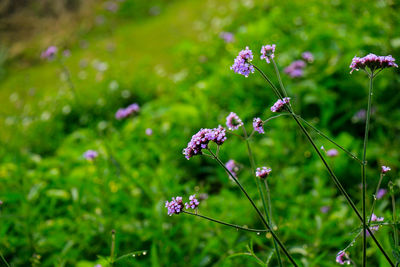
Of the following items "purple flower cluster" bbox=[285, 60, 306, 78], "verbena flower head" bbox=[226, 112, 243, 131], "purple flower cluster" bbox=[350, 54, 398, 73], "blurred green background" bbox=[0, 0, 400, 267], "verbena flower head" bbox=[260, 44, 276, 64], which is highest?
"verbena flower head" bbox=[260, 44, 276, 64]

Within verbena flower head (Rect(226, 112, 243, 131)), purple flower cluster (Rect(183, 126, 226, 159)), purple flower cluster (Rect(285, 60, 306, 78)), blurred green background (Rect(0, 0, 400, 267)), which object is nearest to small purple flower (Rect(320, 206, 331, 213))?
blurred green background (Rect(0, 0, 400, 267))

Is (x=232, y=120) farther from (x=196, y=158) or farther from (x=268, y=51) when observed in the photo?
(x=196, y=158)

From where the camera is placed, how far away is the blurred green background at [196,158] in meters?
2.35

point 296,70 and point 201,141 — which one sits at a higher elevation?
point 201,141

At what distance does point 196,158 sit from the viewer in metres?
3.25

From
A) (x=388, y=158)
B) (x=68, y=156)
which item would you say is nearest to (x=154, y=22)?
(x=68, y=156)

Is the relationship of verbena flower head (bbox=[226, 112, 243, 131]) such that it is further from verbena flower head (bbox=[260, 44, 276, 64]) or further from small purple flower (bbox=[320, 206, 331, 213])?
small purple flower (bbox=[320, 206, 331, 213])

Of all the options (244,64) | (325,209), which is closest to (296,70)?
(325,209)

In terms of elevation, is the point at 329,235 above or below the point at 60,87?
above

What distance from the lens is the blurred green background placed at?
2.35 metres

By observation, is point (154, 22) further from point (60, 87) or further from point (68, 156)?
point (68, 156)

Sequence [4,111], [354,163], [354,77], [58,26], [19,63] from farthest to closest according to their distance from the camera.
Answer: [58,26]
[19,63]
[4,111]
[354,77]
[354,163]

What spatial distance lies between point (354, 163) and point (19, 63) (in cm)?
671

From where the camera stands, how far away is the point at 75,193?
2.85 metres
